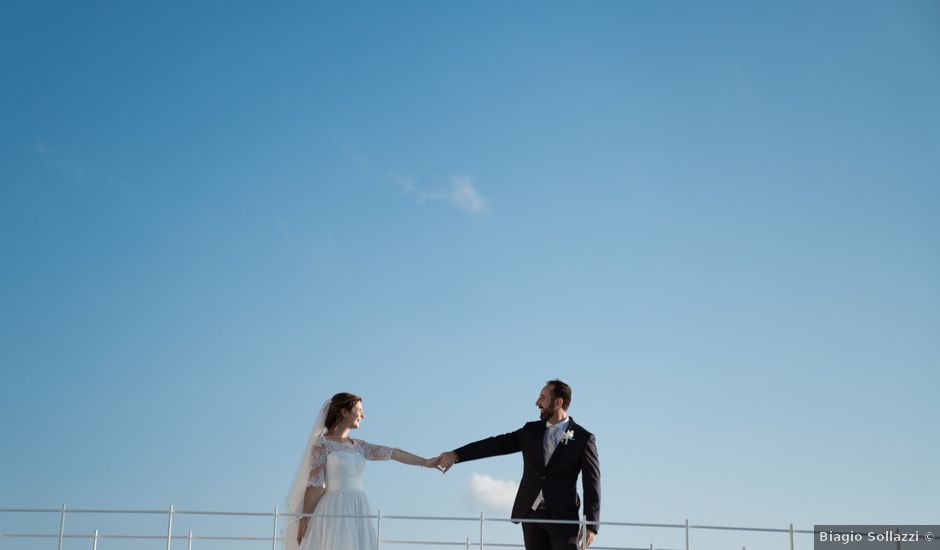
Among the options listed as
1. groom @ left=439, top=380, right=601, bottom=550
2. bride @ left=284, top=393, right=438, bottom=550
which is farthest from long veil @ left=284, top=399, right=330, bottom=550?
groom @ left=439, top=380, right=601, bottom=550

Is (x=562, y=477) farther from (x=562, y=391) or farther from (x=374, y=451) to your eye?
(x=374, y=451)

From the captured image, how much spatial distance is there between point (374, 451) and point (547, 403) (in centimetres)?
151

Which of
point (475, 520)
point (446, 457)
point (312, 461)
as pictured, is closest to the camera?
point (475, 520)

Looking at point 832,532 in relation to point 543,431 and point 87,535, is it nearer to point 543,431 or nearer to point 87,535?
point 543,431

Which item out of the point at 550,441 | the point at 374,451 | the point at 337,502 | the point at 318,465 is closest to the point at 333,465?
the point at 318,465

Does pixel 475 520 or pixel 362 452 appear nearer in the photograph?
pixel 475 520

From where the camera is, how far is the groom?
805 cm

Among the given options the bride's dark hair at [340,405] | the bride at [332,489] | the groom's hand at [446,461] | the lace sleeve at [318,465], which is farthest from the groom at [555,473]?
the lace sleeve at [318,465]

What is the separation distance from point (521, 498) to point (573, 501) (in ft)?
1.38

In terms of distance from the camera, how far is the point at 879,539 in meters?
8.34

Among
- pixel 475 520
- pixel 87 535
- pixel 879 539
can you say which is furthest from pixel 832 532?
pixel 87 535

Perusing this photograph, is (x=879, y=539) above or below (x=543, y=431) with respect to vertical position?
below

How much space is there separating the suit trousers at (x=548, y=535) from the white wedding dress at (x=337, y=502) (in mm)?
1246

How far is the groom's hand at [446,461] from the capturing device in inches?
354
